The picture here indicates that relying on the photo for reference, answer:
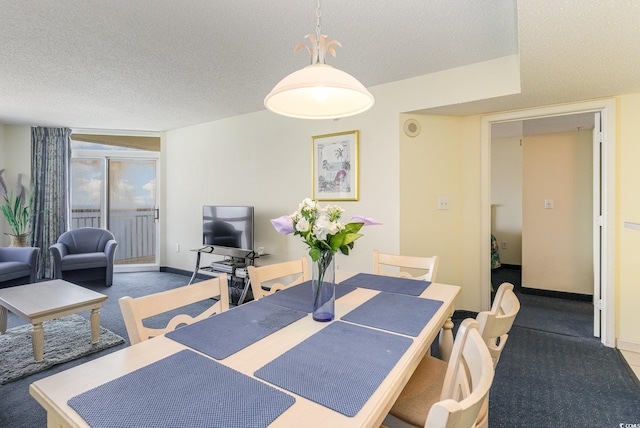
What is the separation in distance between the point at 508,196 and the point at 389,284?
14.4 feet

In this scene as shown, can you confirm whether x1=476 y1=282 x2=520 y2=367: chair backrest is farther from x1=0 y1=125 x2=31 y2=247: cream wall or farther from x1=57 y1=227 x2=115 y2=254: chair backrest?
x1=0 y1=125 x2=31 y2=247: cream wall

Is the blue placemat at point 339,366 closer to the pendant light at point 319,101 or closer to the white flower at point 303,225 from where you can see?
the white flower at point 303,225

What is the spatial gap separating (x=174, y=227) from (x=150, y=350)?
4.65 meters

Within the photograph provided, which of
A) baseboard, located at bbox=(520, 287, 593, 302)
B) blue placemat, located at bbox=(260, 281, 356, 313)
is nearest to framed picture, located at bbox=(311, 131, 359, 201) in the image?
blue placemat, located at bbox=(260, 281, 356, 313)

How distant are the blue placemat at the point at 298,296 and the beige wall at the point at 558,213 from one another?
3266mm

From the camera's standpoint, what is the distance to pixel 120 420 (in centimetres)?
70

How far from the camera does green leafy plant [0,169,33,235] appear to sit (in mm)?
4527

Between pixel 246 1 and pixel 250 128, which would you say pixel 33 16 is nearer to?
pixel 246 1

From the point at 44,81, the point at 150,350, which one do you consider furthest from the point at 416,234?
the point at 44,81

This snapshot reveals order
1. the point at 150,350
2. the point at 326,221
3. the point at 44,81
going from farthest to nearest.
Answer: the point at 44,81
the point at 326,221
the point at 150,350

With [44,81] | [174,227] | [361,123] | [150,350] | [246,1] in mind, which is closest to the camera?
[150,350]

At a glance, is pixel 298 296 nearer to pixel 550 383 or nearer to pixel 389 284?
pixel 389 284

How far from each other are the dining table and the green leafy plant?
506 cm

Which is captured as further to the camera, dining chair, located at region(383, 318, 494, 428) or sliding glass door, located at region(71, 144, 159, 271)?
sliding glass door, located at region(71, 144, 159, 271)
